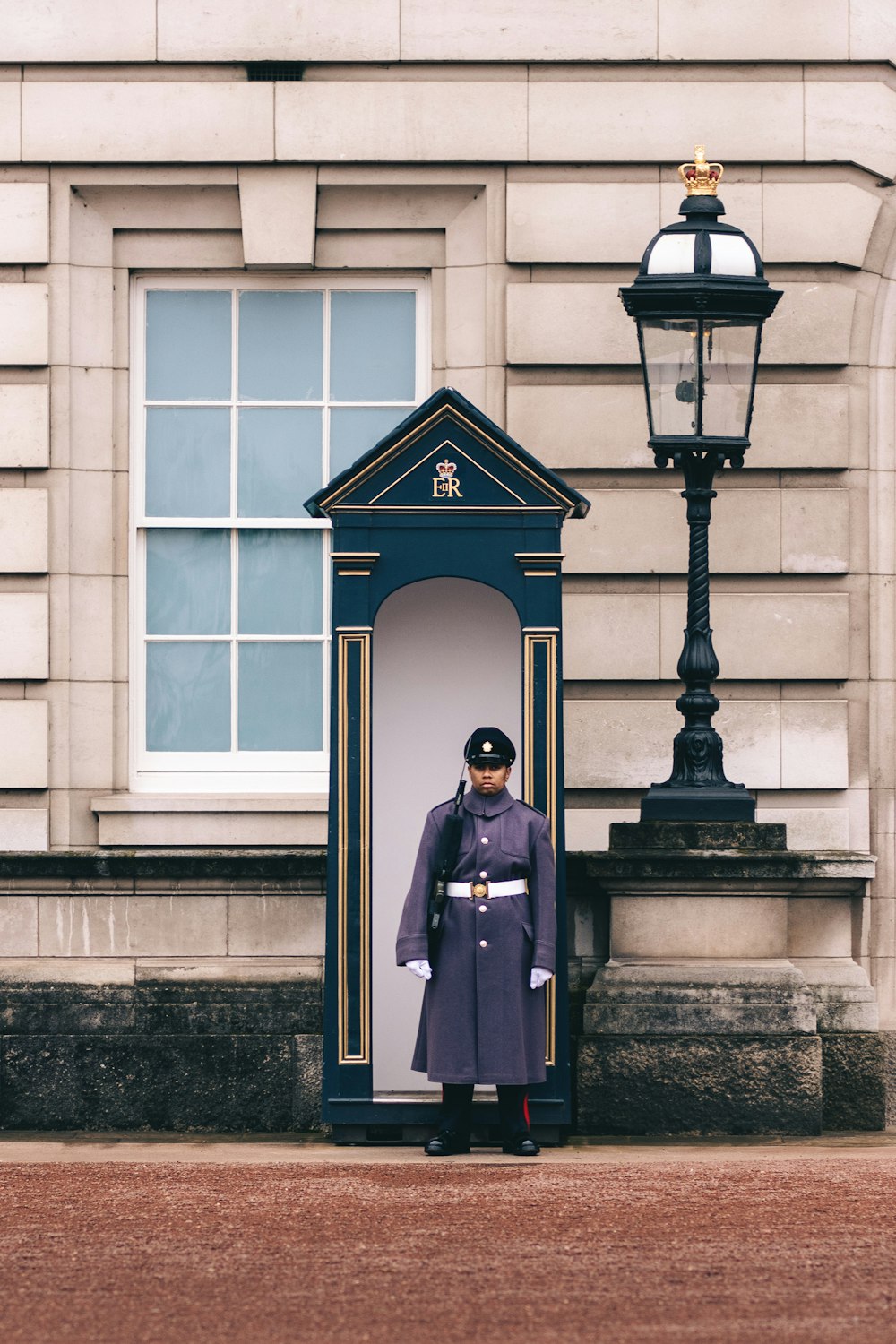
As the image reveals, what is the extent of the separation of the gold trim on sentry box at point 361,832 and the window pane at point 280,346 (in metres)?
2.01

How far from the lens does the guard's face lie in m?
7.82

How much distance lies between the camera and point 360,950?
8.00 metres

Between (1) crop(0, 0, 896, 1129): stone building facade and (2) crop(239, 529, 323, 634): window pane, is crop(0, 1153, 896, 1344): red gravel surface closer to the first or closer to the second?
(1) crop(0, 0, 896, 1129): stone building facade

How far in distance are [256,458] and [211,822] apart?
1624 millimetres

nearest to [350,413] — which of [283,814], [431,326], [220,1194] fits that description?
[431,326]

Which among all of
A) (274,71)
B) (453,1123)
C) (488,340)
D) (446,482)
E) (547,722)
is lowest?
(453,1123)

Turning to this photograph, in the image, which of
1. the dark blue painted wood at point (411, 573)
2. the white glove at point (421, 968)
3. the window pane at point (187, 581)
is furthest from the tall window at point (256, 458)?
the white glove at point (421, 968)

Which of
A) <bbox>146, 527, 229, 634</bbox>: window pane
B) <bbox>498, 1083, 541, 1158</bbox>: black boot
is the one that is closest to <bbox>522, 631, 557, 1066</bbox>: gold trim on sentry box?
<bbox>498, 1083, 541, 1158</bbox>: black boot

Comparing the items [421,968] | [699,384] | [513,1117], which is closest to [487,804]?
[421,968]

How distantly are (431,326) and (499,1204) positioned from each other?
4342mm

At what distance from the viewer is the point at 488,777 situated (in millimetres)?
7820

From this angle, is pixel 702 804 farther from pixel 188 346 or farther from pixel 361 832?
pixel 188 346

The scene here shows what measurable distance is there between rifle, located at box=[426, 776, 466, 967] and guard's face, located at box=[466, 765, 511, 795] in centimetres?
14

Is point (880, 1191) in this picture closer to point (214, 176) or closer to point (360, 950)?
point (360, 950)
